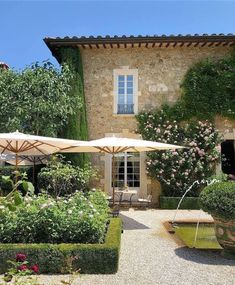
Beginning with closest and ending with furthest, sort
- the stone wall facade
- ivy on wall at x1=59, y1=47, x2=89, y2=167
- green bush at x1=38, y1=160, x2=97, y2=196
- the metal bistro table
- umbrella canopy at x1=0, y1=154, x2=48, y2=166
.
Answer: the metal bistro table, green bush at x1=38, y1=160, x2=97, y2=196, ivy on wall at x1=59, y1=47, x2=89, y2=167, umbrella canopy at x1=0, y1=154, x2=48, y2=166, the stone wall facade

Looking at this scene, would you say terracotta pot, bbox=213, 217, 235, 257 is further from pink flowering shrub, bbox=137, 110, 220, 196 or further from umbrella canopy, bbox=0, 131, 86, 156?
pink flowering shrub, bbox=137, 110, 220, 196

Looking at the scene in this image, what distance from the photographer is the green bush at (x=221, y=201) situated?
5715 millimetres

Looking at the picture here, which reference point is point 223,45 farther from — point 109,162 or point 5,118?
point 5,118

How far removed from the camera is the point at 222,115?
46.2ft

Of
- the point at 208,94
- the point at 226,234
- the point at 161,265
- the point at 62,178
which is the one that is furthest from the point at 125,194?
the point at 161,265

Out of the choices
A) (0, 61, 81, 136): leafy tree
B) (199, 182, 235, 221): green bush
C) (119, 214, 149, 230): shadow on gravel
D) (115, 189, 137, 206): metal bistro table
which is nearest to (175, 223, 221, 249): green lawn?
(119, 214, 149, 230): shadow on gravel

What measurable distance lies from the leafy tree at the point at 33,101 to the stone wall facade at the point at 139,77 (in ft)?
4.72

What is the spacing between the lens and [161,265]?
18.1 feet

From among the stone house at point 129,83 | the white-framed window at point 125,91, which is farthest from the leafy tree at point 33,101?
the white-framed window at point 125,91

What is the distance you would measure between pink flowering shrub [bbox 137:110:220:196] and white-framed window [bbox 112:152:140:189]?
0.65 meters

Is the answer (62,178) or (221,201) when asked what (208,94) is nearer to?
(62,178)

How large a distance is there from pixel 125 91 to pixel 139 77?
792 millimetres

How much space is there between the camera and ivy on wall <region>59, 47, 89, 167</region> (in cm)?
1361

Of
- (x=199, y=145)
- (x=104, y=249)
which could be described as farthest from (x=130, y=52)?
(x=104, y=249)
